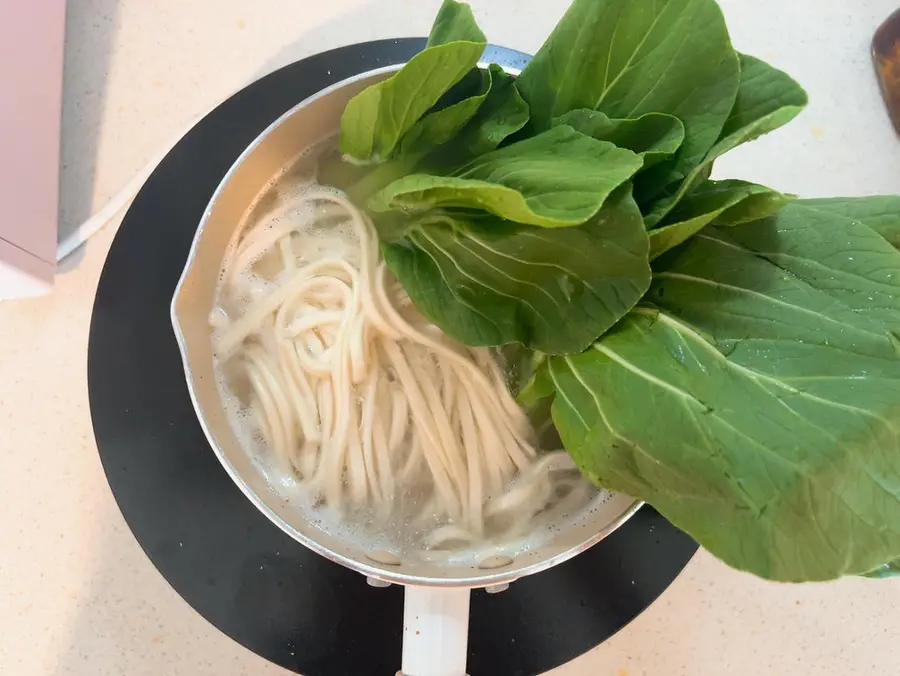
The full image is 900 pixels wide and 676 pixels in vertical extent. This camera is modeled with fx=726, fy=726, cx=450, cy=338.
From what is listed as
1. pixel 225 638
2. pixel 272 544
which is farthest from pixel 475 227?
pixel 225 638

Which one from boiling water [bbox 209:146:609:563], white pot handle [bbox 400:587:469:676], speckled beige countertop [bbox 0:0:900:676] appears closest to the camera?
white pot handle [bbox 400:587:469:676]

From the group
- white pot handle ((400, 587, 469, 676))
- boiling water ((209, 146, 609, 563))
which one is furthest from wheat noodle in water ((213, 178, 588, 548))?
white pot handle ((400, 587, 469, 676))

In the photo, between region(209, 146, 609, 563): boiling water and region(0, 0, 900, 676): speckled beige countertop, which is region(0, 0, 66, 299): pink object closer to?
region(0, 0, 900, 676): speckled beige countertop

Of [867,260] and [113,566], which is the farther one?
[113,566]

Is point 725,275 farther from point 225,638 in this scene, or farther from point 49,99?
point 49,99

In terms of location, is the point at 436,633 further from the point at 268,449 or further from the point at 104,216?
the point at 104,216

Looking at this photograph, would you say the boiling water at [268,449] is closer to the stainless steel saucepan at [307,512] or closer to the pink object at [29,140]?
the stainless steel saucepan at [307,512]

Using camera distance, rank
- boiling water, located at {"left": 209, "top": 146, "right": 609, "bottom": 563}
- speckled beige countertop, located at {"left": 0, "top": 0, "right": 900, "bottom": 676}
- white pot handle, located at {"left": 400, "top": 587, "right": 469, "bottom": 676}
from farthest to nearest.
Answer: speckled beige countertop, located at {"left": 0, "top": 0, "right": 900, "bottom": 676}, boiling water, located at {"left": 209, "top": 146, "right": 609, "bottom": 563}, white pot handle, located at {"left": 400, "top": 587, "right": 469, "bottom": 676}
